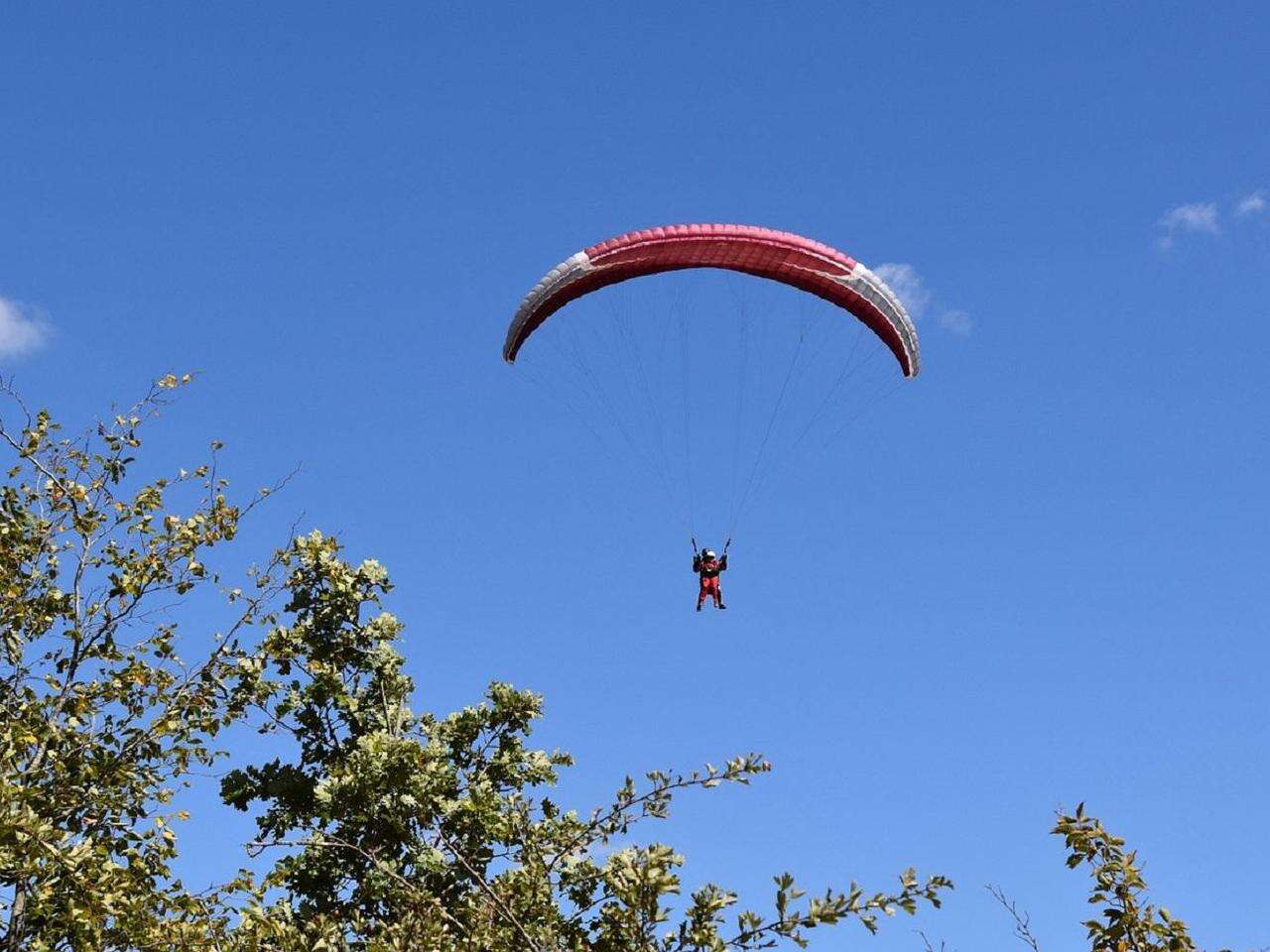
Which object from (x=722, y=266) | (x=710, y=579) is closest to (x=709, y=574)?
(x=710, y=579)

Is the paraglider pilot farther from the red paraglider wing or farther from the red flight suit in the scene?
the red paraglider wing

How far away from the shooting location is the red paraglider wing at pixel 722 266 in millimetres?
25438

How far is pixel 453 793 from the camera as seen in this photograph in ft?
63.6

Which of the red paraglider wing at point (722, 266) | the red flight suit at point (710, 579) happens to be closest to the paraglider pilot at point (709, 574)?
the red flight suit at point (710, 579)

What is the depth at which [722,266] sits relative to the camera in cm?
2620

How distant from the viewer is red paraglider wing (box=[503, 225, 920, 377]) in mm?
25438

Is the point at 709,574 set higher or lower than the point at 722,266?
lower

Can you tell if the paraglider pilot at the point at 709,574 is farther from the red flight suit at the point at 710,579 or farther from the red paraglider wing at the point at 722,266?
the red paraglider wing at the point at 722,266

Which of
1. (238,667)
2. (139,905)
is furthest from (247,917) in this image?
(238,667)

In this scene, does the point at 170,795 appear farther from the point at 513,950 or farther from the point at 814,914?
the point at 814,914

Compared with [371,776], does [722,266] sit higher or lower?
higher

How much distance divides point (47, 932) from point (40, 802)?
4.10 feet

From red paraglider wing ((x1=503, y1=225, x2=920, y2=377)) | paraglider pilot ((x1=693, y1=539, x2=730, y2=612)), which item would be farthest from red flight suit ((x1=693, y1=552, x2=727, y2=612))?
red paraglider wing ((x1=503, y1=225, x2=920, y2=377))

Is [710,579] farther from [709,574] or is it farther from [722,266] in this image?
[722,266]
